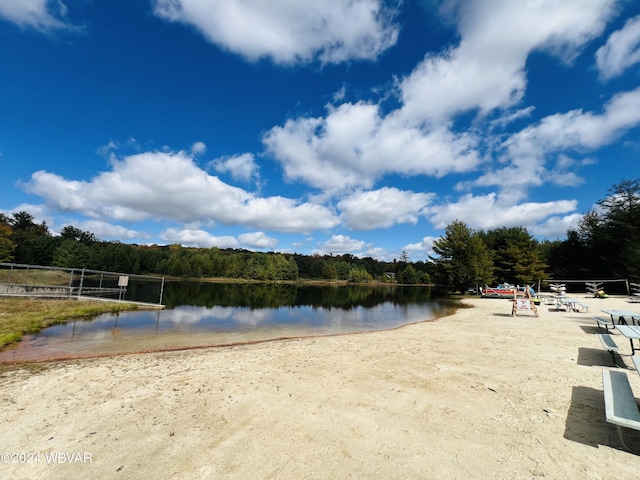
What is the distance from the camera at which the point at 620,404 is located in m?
3.91

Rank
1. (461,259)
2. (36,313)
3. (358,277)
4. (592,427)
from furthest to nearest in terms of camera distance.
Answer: (358,277) < (461,259) < (36,313) < (592,427)

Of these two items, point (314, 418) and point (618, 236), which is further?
point (618, 236)

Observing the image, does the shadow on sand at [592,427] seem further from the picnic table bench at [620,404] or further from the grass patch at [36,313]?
the grass patch at [36,313]

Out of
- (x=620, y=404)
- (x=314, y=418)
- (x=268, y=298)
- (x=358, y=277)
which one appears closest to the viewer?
(x=620, y=404)

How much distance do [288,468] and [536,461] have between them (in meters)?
2.92

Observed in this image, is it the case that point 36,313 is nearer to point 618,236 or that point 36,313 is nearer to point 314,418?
point 314,418

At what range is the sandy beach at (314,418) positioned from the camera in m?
3.37

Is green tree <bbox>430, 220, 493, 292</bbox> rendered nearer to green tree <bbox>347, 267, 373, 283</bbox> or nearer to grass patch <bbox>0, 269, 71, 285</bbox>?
grass patch <bbox>0, 269, 71, 285</bbox>

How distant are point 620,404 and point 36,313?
20910mm

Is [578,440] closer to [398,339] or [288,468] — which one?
[288,468]

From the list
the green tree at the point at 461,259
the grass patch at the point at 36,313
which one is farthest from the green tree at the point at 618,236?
the grass patch at the point at 36,313

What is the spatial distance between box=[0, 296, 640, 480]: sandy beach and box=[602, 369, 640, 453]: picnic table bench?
45 centimetres

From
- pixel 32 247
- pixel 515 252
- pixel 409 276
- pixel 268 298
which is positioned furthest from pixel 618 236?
pixel 32 247

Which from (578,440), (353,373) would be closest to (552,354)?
(578,440)
